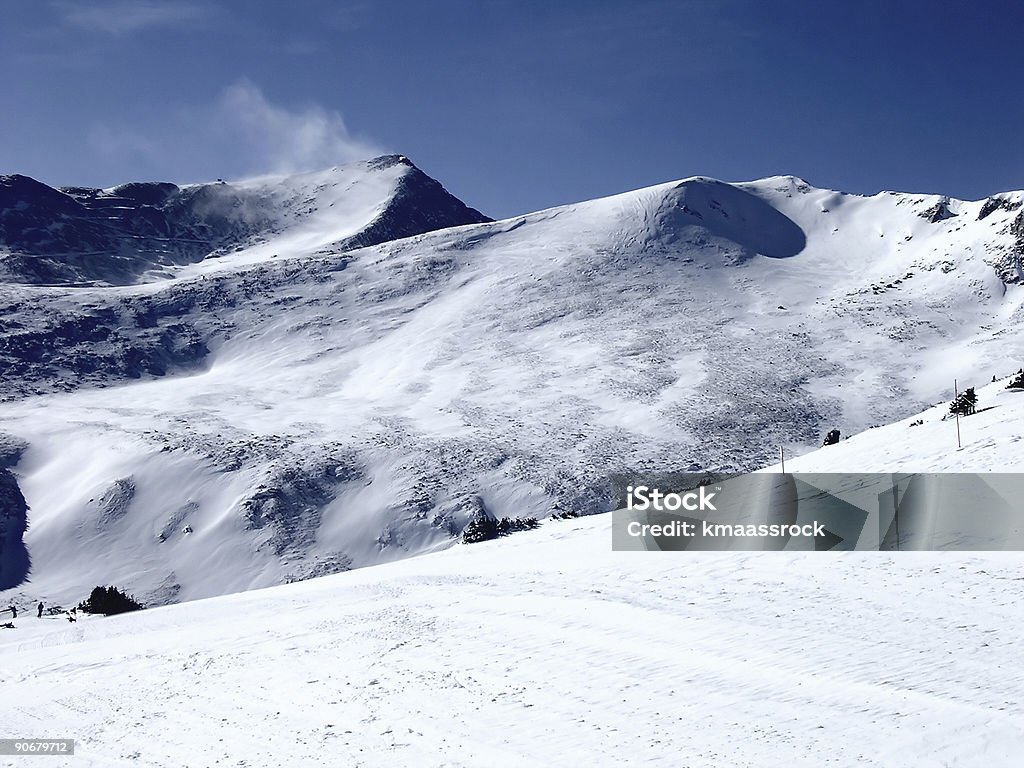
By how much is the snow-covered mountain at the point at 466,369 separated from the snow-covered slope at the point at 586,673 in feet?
65.2

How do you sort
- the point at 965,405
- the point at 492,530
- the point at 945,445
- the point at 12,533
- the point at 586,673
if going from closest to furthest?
the point at 586,673
the point at 945,445
the point at 965,405
the point at 492,530
the point at 12,533

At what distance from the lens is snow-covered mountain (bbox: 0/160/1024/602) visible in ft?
139

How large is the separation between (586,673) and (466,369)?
5411 centimetres

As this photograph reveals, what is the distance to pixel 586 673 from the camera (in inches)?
534

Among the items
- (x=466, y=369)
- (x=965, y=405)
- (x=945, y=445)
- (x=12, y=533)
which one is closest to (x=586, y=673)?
(x=945, y=445)

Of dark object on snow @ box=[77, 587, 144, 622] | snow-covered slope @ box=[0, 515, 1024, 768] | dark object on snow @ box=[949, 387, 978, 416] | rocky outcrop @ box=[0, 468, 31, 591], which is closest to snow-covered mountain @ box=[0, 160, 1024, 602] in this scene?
rocky outcrop @ box=[0, 468, 31, 591]

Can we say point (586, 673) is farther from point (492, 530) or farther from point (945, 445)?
point (492, 530)

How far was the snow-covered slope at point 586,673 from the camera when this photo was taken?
10.7 meters

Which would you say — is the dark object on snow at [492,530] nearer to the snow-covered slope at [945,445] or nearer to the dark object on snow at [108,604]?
the snow-covered slope at [945,445]

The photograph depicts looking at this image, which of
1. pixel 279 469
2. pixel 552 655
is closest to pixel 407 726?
pixel 552 655

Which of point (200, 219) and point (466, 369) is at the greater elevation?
point (200, 219)

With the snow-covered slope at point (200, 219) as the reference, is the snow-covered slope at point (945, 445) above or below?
below

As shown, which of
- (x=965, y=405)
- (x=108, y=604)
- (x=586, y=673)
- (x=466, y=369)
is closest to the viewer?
(x=586, y=673)

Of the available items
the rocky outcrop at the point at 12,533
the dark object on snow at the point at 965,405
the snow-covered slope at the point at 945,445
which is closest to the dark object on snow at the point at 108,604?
the rocky outcrop at the point at 12,533
